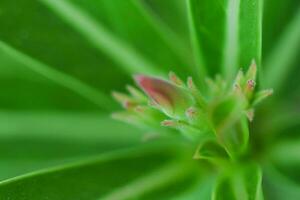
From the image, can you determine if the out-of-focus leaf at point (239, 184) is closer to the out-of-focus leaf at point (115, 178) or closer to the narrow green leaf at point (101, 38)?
the out-of-focus leaf at point (115, 178)

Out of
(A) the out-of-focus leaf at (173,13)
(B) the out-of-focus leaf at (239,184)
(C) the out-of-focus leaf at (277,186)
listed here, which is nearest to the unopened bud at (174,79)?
(B) the out-of-focus leaf at (239,184)

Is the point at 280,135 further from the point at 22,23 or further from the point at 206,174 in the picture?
the point at 22,23

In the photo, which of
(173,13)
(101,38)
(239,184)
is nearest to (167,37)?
(101,38)

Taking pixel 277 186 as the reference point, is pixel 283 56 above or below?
above

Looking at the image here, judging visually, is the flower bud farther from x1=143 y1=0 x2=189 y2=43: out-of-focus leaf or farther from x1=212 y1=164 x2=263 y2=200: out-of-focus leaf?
x1=143 y1=0 x2=189 y2=43: out-of-focus leaf

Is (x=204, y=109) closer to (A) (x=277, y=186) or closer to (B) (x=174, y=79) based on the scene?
(B) (x=174, y=79)

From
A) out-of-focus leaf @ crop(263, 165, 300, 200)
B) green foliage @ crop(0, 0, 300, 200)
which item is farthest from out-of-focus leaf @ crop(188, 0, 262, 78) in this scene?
out-of-focus leaf @ crop(263, 165, 300, 200)
